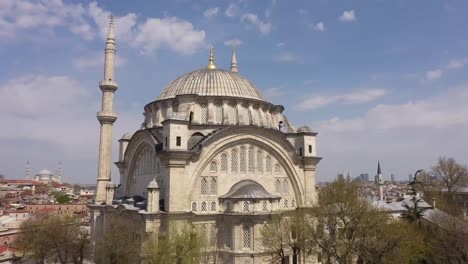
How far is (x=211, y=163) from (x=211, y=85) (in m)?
7.52

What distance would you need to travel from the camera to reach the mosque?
2416 cm

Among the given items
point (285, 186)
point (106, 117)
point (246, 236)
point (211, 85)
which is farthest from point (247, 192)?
point (106, 117)

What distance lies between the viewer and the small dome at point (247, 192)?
24469mm

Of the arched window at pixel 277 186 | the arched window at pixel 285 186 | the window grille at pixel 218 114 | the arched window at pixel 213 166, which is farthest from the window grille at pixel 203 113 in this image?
the arched window at pixel 285 186

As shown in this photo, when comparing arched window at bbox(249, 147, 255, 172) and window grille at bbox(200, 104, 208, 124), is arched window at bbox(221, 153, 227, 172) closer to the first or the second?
arched window at bbox(249, 147, 255, 172)

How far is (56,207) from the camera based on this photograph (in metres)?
72.9

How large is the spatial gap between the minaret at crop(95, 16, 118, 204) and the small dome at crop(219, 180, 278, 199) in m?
12.9

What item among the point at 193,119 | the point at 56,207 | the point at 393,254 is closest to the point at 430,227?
the point at 393,254

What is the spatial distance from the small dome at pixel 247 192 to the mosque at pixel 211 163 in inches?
2.8

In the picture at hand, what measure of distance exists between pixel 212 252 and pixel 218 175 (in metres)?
5.11

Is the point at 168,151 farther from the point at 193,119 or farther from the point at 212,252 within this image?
the point at 212,252

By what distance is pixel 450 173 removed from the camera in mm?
49156

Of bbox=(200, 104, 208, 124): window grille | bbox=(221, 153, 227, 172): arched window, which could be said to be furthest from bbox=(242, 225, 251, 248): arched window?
bbox=(200, 104, 208, 124): window grille

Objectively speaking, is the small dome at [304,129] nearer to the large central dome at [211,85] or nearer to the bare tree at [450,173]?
the large central dome at [211,85]
